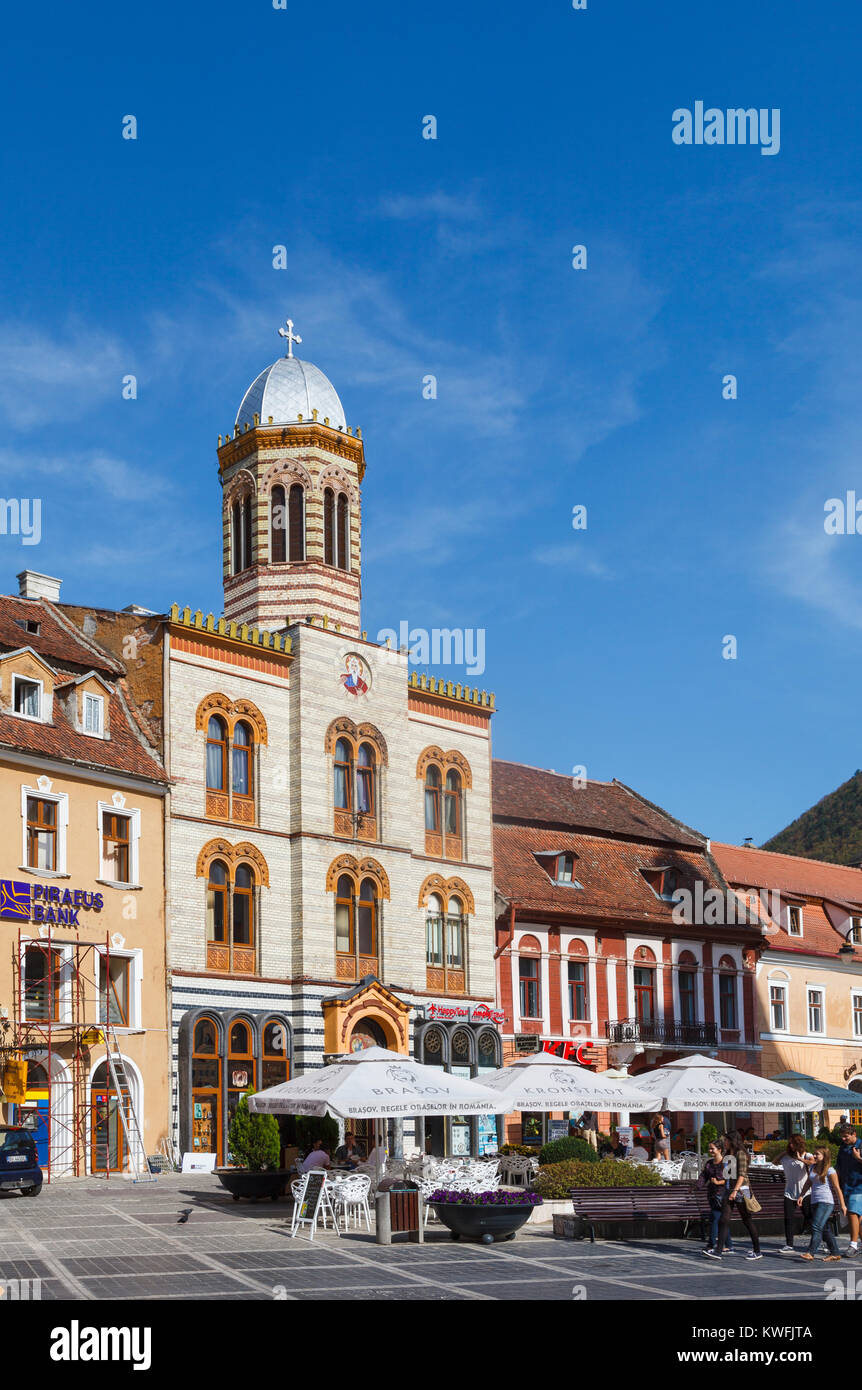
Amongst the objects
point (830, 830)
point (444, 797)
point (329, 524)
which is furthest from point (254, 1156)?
point (830, 830)

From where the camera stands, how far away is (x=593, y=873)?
5197 centimetres

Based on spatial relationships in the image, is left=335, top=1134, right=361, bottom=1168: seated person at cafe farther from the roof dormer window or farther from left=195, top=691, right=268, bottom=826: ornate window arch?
the roof dormer window

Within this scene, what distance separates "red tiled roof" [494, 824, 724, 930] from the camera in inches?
1927

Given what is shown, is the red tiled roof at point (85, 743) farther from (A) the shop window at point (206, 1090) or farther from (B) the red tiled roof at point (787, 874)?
(B) the red tiled roof at point (787, 874)

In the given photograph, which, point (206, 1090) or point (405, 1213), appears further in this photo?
point (206, 1090)

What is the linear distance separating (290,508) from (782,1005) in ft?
79.6

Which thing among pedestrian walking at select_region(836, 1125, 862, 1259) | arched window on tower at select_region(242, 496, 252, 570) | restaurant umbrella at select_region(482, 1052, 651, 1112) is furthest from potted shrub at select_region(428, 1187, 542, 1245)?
arched window on tower at select_region(242, 496, 252, 570)

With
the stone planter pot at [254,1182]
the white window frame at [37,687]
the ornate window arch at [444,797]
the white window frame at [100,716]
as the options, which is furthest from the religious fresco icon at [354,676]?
the stone planter pot at [254,1182]

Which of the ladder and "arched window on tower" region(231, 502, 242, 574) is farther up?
"arched window on tower" region(231, 502, 242, 574)

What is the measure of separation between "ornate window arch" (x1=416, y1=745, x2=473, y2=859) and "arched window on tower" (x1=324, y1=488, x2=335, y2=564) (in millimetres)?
6306

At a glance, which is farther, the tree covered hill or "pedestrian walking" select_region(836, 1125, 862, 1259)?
the tree covered hill

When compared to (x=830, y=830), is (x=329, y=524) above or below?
above

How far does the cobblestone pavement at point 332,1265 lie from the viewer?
17.2m

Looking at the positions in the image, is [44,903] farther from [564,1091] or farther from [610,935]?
[610,935]
